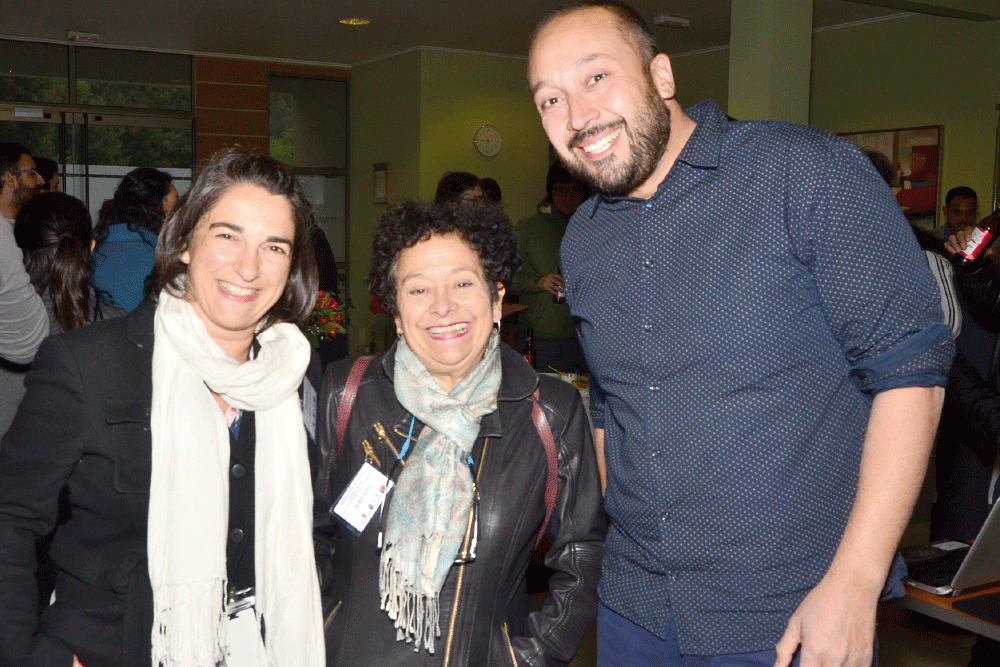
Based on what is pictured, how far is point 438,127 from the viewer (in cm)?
966

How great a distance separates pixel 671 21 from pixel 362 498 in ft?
22.7

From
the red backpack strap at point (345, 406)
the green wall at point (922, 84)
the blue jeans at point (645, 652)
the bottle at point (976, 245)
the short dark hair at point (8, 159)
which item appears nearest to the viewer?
the blue jeans at point (645, 652)

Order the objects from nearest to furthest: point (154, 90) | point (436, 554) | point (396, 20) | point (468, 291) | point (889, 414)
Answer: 1. point (889, 414)
2. point (436, 554)
3. point (468, 291)
4. point (396, 20)
5. point (154, 90)

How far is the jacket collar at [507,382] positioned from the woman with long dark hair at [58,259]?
1.78 meters

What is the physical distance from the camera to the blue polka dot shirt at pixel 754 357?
4.52ft

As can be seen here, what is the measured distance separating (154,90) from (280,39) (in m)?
1.85

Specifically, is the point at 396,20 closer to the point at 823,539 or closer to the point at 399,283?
the point at 399,283

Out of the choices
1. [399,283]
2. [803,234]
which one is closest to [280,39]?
[399,283]

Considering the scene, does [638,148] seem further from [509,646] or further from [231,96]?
[231,96]

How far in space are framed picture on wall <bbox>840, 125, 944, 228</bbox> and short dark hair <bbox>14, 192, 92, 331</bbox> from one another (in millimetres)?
6263

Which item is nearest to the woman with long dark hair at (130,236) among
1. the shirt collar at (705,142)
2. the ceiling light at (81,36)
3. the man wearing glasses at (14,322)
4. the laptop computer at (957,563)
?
the man wearing glasses at (14,322)

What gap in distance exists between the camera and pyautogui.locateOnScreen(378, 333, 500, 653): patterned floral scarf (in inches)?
71.7

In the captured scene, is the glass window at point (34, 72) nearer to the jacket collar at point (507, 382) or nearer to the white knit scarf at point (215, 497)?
the white knit scarf at point (215, 497)

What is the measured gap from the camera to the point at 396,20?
8.31 meters
